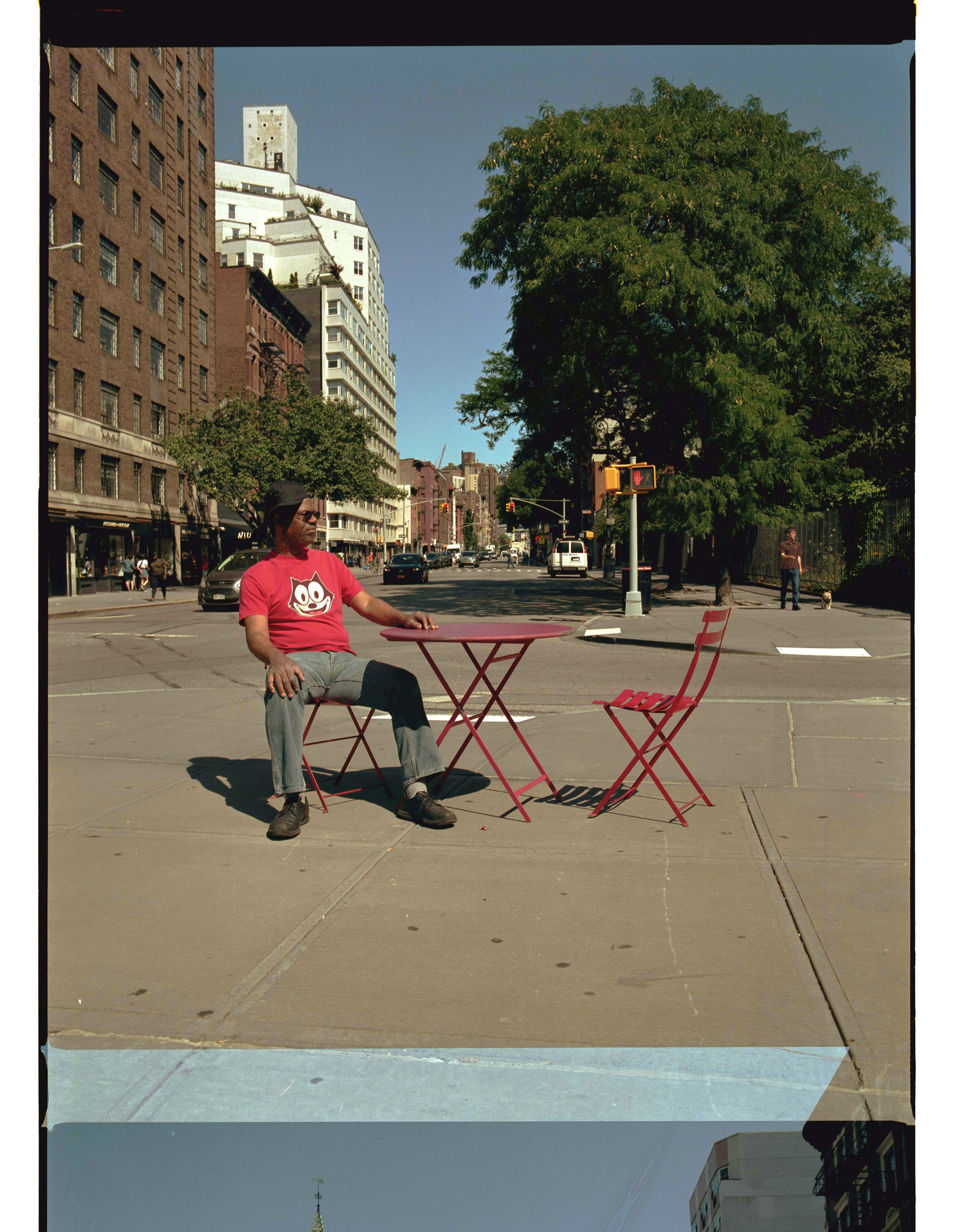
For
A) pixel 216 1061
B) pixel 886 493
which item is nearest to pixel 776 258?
pixel 886 493

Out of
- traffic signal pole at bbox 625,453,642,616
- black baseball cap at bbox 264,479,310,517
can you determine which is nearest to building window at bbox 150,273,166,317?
traffic signal pole at bbox 625,453,642,616

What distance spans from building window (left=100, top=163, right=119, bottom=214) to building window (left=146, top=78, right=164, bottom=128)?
10.5 feet

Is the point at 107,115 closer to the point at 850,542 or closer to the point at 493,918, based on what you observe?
the point at 850,542

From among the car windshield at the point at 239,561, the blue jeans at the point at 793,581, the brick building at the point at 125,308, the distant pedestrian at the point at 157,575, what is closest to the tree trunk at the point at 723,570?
Answer: the blue jeans at the point at 793,581

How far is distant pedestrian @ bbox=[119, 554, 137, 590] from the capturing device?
134 ft

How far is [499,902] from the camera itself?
4199 millimetres

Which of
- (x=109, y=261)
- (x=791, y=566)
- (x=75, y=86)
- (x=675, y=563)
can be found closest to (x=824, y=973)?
(x=791, y=566)

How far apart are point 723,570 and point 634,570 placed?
4.40m

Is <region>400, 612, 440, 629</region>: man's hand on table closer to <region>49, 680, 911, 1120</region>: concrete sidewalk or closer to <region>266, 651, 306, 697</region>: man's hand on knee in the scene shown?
<region>266, 651, 306, 697</region>: man's hand on knee

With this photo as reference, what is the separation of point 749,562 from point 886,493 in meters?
10.4

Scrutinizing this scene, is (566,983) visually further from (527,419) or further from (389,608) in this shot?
(527,419)

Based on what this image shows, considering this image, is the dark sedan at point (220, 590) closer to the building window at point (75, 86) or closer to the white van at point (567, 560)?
the building window at point (75, 86)

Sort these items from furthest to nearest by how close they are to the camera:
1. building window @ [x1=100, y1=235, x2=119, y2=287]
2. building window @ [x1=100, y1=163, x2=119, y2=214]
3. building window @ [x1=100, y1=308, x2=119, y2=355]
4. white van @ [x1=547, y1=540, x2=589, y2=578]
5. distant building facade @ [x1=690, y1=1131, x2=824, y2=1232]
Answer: white van @ [x1=547, y1=540, x2=589, y2=578] < building window @ [x1=100, y1=308, x2=119, y2=355] < building window @ [x1=100, y1=235, x2=119, y2=287] < building window @ [x1=100, y1=163, x2=119, y2=214] < distant building facade @ [x1=690, y1=1131, x2=824, y2=1232]

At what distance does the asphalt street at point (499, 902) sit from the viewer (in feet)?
→ 10.2
